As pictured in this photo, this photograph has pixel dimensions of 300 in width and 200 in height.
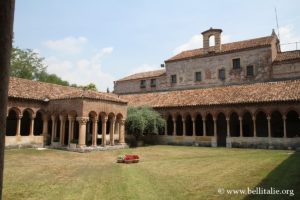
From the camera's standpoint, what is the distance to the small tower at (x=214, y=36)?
33875 mm

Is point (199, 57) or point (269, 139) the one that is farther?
point (199, 57)

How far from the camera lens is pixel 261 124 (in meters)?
25.3

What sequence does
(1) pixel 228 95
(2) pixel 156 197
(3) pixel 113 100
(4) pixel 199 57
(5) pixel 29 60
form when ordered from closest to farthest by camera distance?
(2) pixel 156 197 → (3) pixel 113 100 → (1) pixel 228 95 → (4) pixel 199 57 → (5) pixel 29 60

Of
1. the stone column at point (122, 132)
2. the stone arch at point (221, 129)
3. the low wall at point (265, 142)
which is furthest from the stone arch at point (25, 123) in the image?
the low wall at point (265, 142)

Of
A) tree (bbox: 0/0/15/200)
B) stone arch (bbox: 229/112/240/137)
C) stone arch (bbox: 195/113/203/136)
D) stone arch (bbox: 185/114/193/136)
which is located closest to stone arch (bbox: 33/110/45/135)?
stone arch (bbox: 185/114/193/136)

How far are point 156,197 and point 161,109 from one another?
21936 millimetres

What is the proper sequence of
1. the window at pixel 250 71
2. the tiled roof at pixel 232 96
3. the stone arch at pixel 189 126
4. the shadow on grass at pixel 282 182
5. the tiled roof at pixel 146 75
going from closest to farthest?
the shadow on grass at pixel 282 182
the tiled roof at pixel 232 96
the stone arch at pixel 189 126
the window at pixel 250 71
the tiled roof at pixel 146 75

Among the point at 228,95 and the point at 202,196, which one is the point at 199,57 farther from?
the point at 202,196

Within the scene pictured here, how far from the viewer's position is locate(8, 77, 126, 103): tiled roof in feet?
72.5

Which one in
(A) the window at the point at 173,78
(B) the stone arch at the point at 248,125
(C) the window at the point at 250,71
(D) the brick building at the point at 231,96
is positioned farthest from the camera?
(A) the window at the point at 173,78

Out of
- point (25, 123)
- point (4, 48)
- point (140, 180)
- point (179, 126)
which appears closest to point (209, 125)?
point (179, 126)

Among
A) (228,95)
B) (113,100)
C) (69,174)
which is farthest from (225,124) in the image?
(69,174)

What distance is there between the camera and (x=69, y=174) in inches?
446

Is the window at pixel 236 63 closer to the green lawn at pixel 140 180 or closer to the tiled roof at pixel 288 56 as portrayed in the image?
the tiled roof at pixel 288 56
